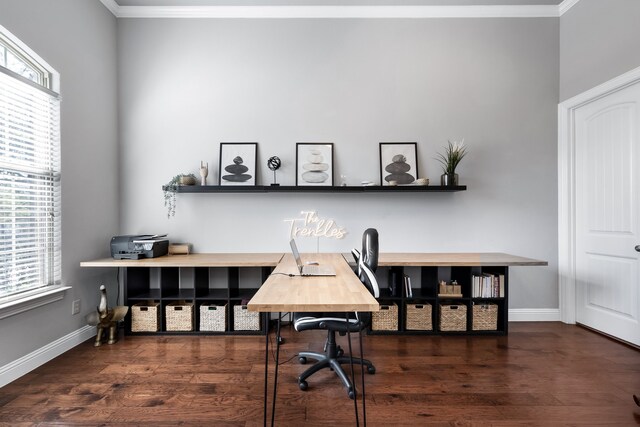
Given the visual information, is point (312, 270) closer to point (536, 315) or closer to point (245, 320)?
point (245, 320)

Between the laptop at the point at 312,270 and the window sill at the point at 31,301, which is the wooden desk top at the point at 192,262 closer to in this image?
the window sill at the point at 31,301

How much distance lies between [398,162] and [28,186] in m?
3.24

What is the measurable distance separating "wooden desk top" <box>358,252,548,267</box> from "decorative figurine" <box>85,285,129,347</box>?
223 cm

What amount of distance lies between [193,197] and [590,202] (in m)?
4.08

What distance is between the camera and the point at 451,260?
9.65ft

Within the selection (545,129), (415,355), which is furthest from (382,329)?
(545,129)

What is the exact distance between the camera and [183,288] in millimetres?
3430

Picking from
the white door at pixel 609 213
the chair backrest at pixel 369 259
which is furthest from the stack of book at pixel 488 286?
the chair backrest at pixel 369 259

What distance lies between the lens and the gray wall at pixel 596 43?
8.82 feet

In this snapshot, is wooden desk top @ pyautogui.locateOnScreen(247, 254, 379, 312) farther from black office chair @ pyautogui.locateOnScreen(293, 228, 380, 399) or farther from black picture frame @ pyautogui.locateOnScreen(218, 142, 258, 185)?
black picture frame @ pyautogui.locateOnScreen(218, 142, 258, 185)

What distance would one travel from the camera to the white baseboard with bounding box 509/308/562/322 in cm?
340

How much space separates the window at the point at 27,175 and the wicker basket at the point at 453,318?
3.43 meters

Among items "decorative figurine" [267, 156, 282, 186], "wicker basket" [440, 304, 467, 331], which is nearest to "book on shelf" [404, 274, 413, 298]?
"wicker basket" [440, 304, 467, 331]

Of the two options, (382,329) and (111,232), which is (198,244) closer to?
(111,232)
